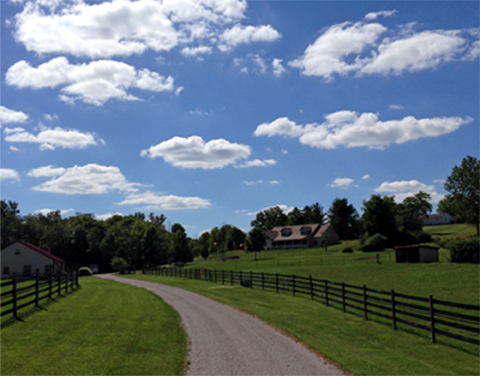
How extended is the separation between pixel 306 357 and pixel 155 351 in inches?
165

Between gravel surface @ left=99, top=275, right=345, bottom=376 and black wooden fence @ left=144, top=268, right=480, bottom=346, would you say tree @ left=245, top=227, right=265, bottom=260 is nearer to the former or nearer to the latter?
black wooden fence @ left=144, top=268, right=480, bottom=346

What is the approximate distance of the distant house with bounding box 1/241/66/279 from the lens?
6097 centimetres

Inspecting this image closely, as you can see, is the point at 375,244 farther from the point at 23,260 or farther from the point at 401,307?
the point at 23,260

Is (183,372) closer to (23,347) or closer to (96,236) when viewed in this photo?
(23,347)

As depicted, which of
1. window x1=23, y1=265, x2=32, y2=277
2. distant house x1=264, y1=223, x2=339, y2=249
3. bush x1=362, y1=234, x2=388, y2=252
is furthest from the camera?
distant house x1=264, y1=223, x2=339, y2=249

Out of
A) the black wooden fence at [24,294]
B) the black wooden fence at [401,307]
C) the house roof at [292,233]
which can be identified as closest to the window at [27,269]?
the black wooden fence at [401,307]

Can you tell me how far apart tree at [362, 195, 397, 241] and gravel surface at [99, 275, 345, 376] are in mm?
73265

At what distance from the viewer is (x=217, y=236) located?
15662 centimetres

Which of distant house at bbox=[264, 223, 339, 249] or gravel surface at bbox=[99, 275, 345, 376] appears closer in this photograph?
gravel surface at bbox=[99, 275, 345, 376]

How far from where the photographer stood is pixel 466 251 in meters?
41.5

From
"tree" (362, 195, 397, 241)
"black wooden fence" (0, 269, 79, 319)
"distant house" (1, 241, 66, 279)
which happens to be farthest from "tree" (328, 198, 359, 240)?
"black wooden fence" (0, 269, 79, 319)

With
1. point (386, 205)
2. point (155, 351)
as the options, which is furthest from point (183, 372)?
point (386, 205)

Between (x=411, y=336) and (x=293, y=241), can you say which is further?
(x=293, y=241)

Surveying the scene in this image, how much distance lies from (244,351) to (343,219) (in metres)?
120
